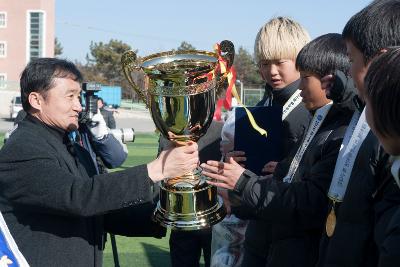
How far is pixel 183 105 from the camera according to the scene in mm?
2170

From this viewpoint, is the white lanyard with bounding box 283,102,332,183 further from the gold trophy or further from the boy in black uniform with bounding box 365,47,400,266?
the boy in black uniform with bounding box 365,47,400,266

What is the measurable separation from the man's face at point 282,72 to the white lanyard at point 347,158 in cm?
109

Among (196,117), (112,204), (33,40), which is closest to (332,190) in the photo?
(196,117)

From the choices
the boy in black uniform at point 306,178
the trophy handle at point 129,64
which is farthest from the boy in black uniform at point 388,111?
the trophy handle at point 129,64

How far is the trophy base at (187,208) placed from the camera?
2.27 m

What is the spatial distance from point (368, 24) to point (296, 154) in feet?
2.36

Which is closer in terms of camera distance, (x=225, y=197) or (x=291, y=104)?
(x=225, y=197)

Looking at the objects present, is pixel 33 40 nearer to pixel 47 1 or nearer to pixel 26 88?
pixel 47 1

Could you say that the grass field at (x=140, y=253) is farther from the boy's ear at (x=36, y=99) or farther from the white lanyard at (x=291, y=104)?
the boy's ear at (x=36, y=99)

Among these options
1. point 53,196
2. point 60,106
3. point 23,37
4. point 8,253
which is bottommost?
point 8,253

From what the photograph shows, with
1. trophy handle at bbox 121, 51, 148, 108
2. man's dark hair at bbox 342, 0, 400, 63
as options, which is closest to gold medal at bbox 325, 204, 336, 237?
man's dark hair at bbox 342, 0, 400, 63

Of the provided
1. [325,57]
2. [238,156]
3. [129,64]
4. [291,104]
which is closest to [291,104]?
[291,104]

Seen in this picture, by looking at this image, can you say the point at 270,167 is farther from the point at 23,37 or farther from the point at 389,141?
the point at 23,37

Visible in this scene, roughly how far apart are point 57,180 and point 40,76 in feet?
1.93
